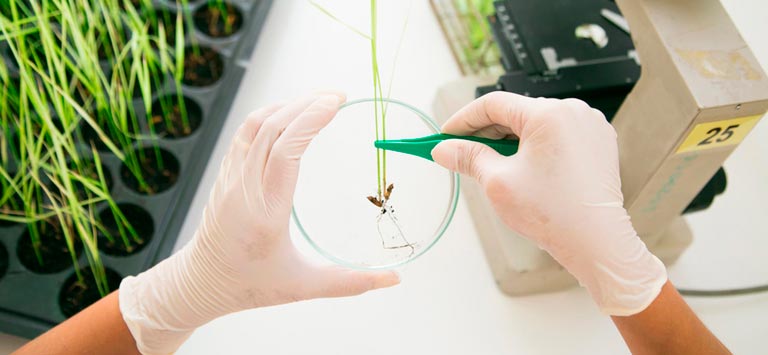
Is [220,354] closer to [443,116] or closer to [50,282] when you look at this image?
[50,282]

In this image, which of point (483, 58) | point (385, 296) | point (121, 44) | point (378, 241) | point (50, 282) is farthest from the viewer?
point (483, 58)

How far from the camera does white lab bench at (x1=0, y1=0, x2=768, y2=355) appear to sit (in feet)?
4.02

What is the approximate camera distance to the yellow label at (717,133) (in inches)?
36.2

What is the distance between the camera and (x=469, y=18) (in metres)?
1.59

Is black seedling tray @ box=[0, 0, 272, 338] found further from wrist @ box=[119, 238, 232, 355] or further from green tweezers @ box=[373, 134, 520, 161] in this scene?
green tweezers @ box=[373, 134, 520, 161]

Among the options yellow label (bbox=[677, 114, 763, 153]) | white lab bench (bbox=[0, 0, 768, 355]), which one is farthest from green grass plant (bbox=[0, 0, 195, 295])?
yellow label (bbox=[677, 114, 763, 153])

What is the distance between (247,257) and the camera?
92cm

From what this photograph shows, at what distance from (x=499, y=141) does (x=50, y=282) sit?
85 centimetres

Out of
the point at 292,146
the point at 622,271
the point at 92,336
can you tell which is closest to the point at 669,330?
the point at 622,271

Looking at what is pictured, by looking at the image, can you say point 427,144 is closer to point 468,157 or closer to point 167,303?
point 468,157

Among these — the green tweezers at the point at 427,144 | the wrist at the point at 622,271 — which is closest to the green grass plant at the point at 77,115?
the green tweezers at the point at 427,144

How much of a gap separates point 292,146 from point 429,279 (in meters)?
0.54

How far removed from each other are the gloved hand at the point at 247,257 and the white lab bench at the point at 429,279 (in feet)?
0.81

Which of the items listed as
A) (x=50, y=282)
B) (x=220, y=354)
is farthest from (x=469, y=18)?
(x=50, y=282)
